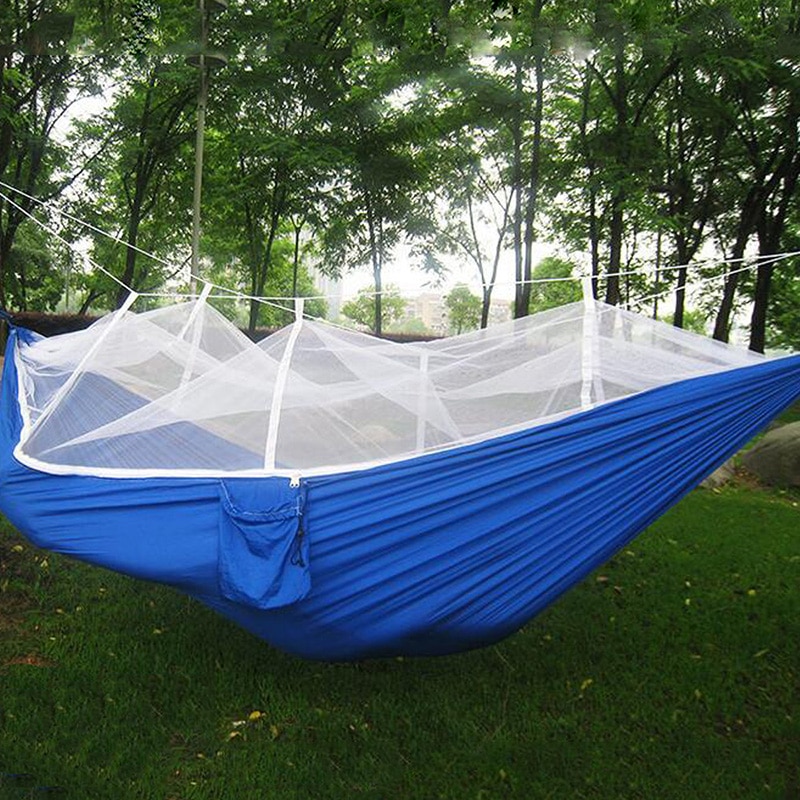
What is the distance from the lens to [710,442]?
7.13ft

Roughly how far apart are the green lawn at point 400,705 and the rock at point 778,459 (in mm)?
2938

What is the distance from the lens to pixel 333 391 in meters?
2.60

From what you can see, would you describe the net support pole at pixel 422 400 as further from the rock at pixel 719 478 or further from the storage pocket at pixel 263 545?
the rock at pixel 719 478

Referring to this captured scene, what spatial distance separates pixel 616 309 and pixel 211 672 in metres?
1.93

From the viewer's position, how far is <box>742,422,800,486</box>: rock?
6055 millimetres

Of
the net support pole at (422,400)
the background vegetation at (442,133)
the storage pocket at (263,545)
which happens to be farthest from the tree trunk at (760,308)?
the storage pocket at (263,545)

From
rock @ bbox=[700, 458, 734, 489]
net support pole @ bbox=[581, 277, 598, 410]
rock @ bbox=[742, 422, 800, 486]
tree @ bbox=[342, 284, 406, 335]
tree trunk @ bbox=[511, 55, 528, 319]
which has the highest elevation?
tree trunk @ bbox=[511, 55, 528, 319]

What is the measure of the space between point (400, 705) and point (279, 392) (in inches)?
45.8

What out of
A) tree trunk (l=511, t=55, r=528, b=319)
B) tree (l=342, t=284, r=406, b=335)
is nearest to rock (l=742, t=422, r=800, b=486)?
tree trunk (l=511, t=55, r=528, b=319)

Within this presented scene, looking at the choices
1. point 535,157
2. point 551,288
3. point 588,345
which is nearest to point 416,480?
point 588,345

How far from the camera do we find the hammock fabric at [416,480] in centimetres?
211

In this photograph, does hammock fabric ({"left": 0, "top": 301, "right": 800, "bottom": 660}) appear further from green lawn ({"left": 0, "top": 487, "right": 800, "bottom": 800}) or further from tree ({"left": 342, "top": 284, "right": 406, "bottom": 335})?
tree ({"left": 342, "top": 284, "right": 406, "bottom": 335})

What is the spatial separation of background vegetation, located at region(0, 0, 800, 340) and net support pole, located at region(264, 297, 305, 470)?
3.68 metres

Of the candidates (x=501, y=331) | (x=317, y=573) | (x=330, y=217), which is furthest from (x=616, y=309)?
(x=330, y=217)
